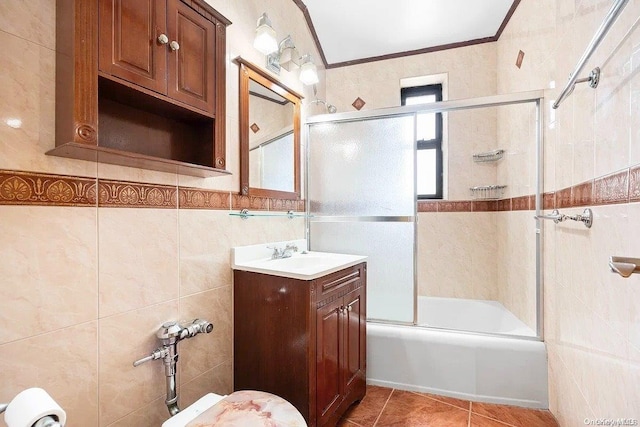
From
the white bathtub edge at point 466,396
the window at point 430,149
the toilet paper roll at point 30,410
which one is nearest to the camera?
the toilet paper roll at point 30,410

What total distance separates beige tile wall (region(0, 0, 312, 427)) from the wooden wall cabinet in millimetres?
69

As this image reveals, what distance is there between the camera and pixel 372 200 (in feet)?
7.44

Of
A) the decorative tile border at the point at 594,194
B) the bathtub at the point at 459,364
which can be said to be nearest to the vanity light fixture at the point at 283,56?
the decorative tile border at the point at 594,194

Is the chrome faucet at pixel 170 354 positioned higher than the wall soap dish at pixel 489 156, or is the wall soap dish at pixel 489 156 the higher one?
the wall soap dish at pixel 489 156

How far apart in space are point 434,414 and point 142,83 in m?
2.24

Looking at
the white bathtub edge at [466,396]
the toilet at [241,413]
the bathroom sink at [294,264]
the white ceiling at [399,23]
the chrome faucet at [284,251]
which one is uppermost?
the white ceiling at [399,23]

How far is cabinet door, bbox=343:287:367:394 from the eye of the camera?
5.66ft

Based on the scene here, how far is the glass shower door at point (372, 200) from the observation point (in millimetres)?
2184

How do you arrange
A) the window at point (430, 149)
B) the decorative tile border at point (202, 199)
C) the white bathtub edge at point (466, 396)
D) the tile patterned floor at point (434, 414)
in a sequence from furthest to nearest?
1. the window at point (430, 149)
2. the white bathtub edge at point (466, 396)
3. the tile patterned floor at point (434, 414)
4. the decorative tile border at point (202, 199)

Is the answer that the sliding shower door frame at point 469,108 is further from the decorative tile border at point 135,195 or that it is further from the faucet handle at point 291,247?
the decorative tile border at point 135,195

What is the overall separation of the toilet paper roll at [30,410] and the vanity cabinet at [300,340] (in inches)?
36.9

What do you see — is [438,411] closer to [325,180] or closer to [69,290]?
[325,180]

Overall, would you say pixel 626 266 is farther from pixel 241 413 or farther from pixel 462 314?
pixel 462 314

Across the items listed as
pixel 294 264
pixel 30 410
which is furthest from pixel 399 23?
pixel 30 410
